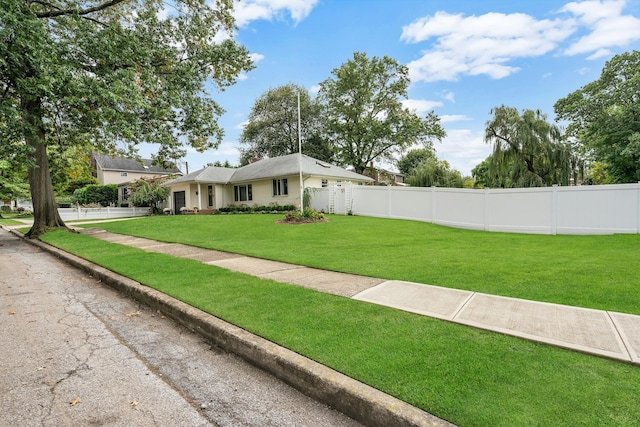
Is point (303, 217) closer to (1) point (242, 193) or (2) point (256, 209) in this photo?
(2) point (256, 209)

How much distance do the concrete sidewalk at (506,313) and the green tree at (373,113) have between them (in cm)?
3186

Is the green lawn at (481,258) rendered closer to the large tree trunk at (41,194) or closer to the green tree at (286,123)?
the large tree trunk at (41,194)

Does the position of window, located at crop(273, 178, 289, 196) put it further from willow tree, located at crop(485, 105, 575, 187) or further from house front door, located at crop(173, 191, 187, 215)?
willow tree, located at crop(485, 105, 575, 187)

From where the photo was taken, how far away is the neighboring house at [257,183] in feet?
79.2

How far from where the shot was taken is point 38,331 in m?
4.04

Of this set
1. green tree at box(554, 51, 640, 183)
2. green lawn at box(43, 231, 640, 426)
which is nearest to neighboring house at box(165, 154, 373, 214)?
green tree at box(554, 51, 640, 183)

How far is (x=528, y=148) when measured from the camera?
63.8 feet

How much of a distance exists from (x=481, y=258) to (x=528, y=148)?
52.1 ft

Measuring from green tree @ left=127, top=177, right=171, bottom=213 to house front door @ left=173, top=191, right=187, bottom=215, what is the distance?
2227 millimetres

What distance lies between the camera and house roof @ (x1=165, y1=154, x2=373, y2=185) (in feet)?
78.8

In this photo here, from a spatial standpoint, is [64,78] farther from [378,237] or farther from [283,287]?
[378,237]

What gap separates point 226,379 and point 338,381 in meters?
1.07

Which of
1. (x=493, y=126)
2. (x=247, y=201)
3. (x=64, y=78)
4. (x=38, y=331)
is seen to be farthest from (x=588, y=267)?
(x=247, y=201)

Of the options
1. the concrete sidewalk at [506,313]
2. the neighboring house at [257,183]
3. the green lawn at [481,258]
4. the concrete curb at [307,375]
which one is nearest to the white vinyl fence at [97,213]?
the neighboring house at [257,183]
